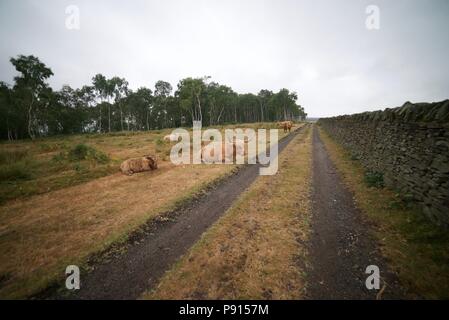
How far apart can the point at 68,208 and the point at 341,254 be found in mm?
8885

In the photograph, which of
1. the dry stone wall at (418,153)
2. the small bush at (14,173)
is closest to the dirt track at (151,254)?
the dry stone wall at (418,153)

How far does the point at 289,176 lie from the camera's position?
10.2 meters

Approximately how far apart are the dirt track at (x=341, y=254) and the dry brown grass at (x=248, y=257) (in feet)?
0.99

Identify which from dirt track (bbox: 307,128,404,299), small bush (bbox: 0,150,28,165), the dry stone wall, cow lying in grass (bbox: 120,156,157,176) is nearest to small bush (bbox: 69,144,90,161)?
small bush (bbox: 0,150,28,165)

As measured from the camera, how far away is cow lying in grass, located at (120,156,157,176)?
37.9 feet

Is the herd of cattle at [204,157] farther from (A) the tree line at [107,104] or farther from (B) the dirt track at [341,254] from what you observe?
(A) the tree line at [107,104]

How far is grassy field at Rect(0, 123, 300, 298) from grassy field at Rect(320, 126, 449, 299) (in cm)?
635

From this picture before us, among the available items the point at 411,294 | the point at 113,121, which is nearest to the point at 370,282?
the point at 411,294

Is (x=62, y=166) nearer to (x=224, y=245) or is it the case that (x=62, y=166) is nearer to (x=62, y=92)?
(x=224, y=245)

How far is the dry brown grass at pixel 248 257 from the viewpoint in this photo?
11.8 ft

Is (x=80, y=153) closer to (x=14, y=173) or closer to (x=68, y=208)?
(x=14, y=173)

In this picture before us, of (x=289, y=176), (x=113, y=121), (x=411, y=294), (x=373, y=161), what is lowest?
(x=411, y=294)
